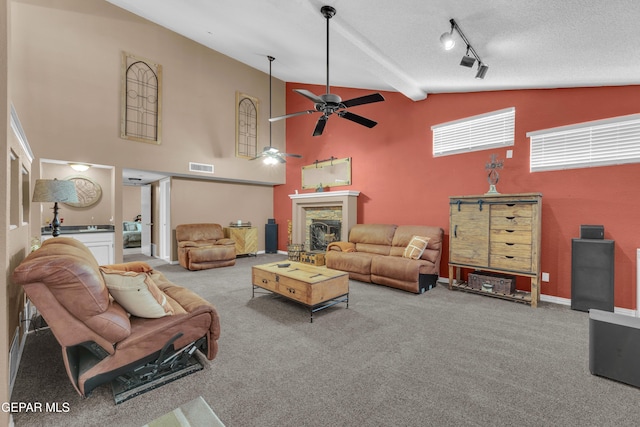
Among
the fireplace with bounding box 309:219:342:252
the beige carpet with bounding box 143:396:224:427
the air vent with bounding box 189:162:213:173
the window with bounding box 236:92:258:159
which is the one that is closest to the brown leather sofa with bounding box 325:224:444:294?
the fireplace with bounding box 309:219:342:252

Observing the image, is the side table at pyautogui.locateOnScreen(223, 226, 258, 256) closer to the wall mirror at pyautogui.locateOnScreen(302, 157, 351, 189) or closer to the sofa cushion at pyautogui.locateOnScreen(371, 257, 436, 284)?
the wall mirror at pyautogui.locateOnScreen(302, 157, 351, 189)

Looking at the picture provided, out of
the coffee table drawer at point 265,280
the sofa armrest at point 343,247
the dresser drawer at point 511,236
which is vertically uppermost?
the dresser drawer at point 511,236

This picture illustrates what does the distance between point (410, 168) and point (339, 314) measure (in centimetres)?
320

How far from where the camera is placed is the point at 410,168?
5.18m

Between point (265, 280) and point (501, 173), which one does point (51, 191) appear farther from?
point (501, 173)

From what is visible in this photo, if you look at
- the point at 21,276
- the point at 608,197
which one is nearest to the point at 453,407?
the point at 21,276

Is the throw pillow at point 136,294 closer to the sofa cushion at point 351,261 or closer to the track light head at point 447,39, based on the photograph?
the sofa cushion at point 351,261

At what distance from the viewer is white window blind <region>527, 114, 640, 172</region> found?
322 centimetres

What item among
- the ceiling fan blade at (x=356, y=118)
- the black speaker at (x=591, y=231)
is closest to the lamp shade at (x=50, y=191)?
the ceiling fan blade at (x=356, y=118)

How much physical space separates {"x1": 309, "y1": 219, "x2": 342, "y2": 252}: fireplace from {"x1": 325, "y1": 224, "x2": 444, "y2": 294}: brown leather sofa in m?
0.78

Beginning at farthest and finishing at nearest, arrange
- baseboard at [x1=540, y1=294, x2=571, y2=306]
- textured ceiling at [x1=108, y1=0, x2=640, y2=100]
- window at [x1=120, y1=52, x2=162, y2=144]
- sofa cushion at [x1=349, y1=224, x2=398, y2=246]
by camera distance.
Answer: window at [x1=120, y1=52, x2=162, y2=144]
sofa cushion at [x1=349, y1=224, x2=398, y2=246]
baseboard at [x1=540, y1=294, x2=571, y2=306]
textured ceiling at [x1=108, y1=0, x2=640, y2=100]

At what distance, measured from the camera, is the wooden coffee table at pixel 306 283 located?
10.0 feet

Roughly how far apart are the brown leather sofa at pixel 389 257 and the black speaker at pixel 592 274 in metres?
1.62

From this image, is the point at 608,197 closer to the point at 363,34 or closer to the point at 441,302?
the point at 441,302
